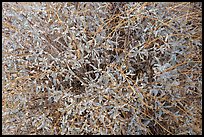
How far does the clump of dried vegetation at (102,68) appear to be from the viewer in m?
1.41

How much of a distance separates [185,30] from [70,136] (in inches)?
29.9

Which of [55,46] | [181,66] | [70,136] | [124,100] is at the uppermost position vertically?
[55,46]

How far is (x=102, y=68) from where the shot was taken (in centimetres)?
150

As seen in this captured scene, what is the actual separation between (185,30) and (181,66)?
0.18 metres

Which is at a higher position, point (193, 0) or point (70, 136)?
point (193, 0)

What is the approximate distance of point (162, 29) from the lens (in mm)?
1408

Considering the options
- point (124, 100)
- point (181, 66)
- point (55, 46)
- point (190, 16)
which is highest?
point (190, 16)

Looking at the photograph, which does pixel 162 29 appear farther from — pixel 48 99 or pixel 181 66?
pixel 48 99

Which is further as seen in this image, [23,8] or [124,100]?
[23,8]

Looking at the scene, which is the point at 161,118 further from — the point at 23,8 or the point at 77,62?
the point at 23,8

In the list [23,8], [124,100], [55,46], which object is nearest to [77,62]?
[55,46]

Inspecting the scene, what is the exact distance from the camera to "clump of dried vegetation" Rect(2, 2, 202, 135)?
4.63ft

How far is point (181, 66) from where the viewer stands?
1438 millimetres

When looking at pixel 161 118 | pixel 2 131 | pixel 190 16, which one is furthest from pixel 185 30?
pixel 2 131
